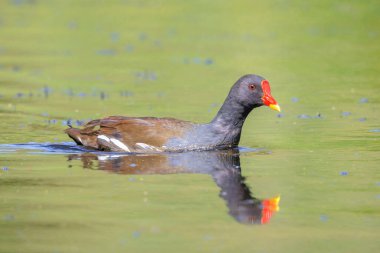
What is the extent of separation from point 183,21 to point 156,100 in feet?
35.2

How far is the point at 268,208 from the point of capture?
28.3ft

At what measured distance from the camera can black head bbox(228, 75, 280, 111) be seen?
38.2 feet

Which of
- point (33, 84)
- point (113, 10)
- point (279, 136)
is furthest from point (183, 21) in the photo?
point (279, 136)

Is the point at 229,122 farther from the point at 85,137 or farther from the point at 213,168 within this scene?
the point at 85,137

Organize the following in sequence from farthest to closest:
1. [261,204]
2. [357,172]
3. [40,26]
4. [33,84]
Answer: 1. [40,26]
2. [33,84]
3. [357,172]
4. [261,204]

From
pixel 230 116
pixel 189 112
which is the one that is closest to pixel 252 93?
pixel 230 116

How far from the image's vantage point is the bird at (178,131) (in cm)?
1148

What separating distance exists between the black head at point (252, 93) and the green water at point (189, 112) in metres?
0.64

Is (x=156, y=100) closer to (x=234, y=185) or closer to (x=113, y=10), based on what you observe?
(x=234, y=185)

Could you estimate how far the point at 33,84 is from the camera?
17109mm

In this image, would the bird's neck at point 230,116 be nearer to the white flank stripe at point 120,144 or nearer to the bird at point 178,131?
the bird at point 178,131

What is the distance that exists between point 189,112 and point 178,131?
118 inches

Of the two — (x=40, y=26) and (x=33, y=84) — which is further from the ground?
(x=40, y=26)

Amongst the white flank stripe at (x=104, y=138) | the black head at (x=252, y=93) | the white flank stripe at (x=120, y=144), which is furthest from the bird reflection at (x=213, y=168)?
the black head at (x=252, y=93)
